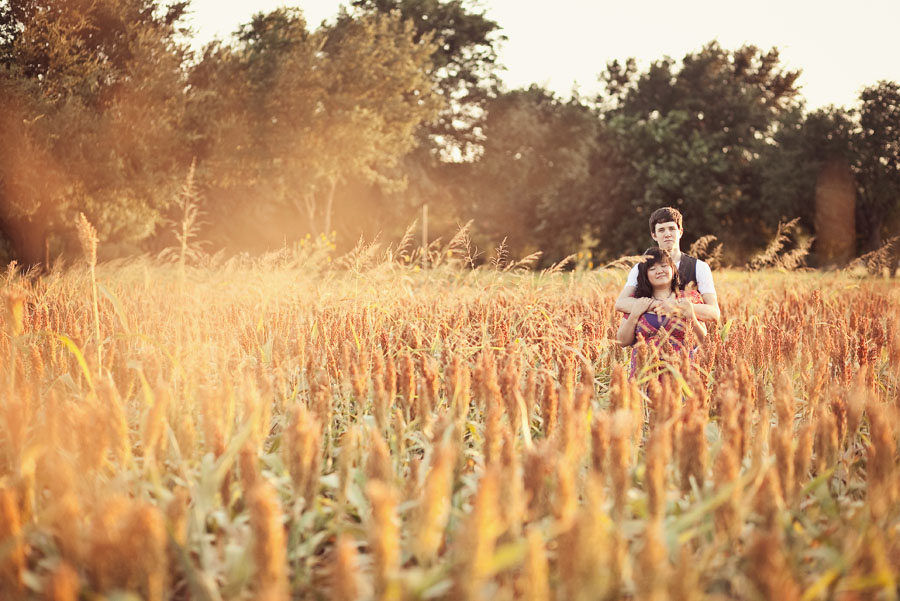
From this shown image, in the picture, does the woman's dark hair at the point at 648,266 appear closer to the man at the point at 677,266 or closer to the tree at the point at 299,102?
the man at the point at 677,266

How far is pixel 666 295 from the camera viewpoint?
4.64 meters

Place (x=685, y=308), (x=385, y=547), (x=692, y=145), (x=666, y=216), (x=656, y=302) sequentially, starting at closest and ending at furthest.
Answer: (x=385, y=547) < (x=685, y=308) < (x=656, y=302) < (x=666, y=216) < (x=692, y=145)

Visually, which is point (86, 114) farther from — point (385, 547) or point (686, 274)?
point (385, 547)

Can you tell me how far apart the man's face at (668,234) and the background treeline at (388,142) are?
5.77 m

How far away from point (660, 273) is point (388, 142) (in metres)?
22.0

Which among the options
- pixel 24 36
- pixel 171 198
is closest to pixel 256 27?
pixel 171 198

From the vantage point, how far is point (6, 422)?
5.15 feet

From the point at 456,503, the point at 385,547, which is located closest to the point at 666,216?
the point at 456,503

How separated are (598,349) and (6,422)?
2.72 meters

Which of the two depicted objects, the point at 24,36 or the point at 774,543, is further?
the point at 24,36

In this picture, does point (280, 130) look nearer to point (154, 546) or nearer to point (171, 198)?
point (171, 198)

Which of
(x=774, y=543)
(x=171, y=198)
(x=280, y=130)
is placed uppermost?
(x=280, y=130)

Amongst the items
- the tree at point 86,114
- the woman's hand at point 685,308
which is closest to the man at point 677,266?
the woman's hand at point 685,308

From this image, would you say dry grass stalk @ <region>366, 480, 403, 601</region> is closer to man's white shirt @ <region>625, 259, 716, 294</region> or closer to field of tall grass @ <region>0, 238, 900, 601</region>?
field of tall grass @ <region>0, 238, 900, 601</region>
